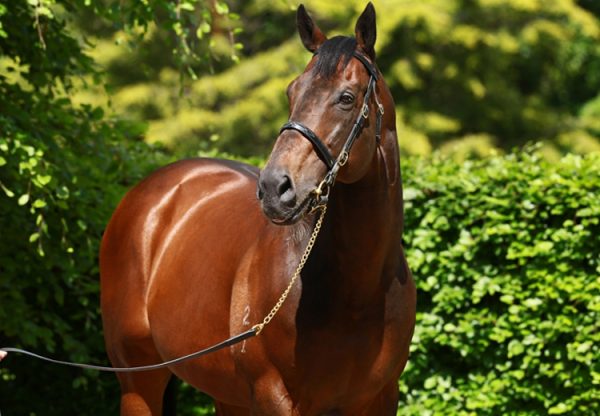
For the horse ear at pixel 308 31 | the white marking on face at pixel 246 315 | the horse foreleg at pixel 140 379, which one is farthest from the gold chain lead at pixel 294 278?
the horse foreleg at pixel 140 379

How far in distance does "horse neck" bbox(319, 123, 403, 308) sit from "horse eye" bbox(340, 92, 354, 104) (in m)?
0.27

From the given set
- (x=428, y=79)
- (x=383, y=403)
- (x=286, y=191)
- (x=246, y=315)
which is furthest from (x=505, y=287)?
(x=428, y=79)

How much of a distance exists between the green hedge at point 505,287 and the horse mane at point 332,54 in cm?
236

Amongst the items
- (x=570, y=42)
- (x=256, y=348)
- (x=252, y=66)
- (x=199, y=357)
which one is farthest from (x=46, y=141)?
(x=570, y=42)

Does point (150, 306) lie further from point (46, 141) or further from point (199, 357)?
point (46, 141)

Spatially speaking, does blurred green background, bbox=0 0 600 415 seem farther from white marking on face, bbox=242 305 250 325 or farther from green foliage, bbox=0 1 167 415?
white marking on face, bbox=242 305 250 325

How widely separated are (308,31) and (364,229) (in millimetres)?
752

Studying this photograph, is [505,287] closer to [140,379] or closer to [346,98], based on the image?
[140,379]

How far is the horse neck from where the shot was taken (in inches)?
147

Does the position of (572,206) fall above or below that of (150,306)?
above

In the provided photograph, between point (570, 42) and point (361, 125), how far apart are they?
16.5m

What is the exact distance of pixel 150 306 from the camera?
484 centimetres

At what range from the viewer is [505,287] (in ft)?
19.1

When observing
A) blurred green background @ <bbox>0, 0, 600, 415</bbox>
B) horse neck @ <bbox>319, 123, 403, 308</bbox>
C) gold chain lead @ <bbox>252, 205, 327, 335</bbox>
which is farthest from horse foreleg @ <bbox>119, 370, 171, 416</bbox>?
horse neck @ <bbox>319, 123, 403, 308</bbox>
